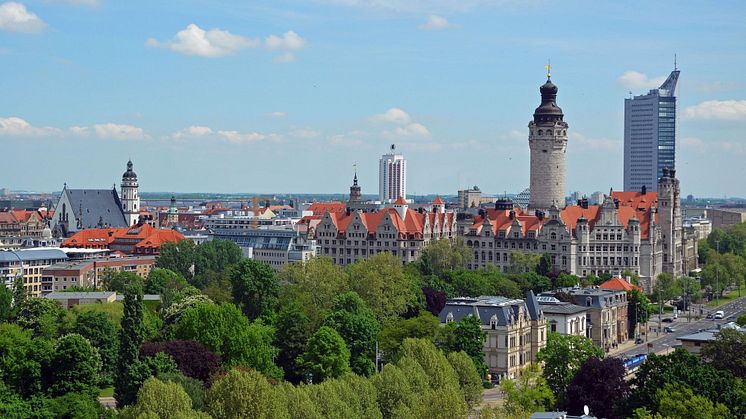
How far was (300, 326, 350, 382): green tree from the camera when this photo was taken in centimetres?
8175

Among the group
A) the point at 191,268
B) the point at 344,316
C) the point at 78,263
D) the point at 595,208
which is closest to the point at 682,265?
the point at 595,208

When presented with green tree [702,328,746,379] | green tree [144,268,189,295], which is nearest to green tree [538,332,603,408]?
green tree [702,328,746,379]

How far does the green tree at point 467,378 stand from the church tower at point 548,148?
320ft

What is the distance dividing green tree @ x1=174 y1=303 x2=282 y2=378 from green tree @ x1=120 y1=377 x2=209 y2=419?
1794 cm

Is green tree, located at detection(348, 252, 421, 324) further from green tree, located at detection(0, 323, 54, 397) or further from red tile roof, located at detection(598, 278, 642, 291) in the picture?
green tree, located at detection(0, 323, 54, 397)

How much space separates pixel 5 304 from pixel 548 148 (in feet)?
295

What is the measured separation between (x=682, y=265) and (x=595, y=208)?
23416 millimetres

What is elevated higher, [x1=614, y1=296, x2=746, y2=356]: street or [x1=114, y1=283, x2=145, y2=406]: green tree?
[x1=114, y1=283, x2=145, y2=406]: green tree

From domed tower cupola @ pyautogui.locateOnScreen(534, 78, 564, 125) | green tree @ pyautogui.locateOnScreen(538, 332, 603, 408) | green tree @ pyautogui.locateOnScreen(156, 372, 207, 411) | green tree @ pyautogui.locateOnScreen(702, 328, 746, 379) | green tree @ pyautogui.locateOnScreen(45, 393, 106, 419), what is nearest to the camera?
green tree @ pyautogui.locateOnScreen(156, 372, 207, 411)

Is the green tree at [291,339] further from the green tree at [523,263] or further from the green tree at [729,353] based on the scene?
the green tree at [523,263]

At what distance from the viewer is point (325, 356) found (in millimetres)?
82312

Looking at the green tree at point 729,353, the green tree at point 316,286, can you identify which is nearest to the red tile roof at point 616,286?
the green tree at point 316,286

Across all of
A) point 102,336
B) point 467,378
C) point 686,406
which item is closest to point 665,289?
point 467,378

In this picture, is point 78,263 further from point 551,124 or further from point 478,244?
point 551,124
